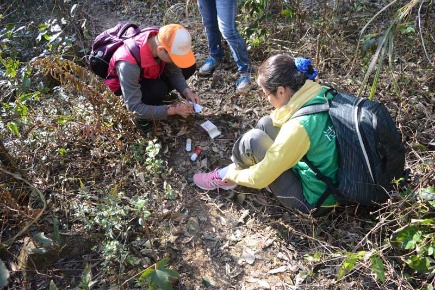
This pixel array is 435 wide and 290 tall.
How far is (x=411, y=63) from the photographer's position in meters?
3.69

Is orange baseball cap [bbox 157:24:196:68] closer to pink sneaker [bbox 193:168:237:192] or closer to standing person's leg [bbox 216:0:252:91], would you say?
standing person's leg [bbox 216:0:252:91]

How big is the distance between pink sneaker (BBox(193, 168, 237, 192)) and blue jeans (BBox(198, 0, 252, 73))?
121cm

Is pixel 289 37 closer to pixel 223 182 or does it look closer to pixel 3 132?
pixel 223 182

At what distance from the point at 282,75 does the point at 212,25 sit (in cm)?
161

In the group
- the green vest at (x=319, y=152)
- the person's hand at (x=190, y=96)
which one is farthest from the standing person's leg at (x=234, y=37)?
the green vest at (x=319, y=152)

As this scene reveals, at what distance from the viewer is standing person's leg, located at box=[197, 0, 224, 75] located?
12.1 ft

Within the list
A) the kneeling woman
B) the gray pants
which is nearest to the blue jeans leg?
the kneeling woman

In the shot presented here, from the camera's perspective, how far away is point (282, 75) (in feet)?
7.93

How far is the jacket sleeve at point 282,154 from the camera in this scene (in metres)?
2.32

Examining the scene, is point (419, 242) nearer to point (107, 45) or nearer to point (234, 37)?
point (234, 37)

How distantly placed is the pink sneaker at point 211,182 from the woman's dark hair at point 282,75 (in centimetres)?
81

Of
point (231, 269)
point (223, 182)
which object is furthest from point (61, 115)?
point (231, 269)

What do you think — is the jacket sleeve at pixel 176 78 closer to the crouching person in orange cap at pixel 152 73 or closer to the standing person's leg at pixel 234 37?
the crouching person in orange cap at pixel 152 73

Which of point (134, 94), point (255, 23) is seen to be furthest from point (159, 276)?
point (255, 23)
